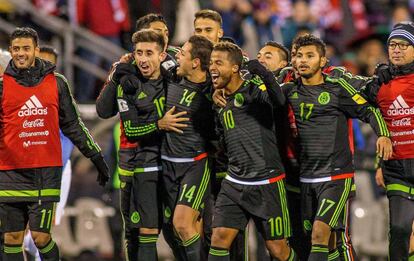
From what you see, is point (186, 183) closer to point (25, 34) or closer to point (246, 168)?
point (246, 168)

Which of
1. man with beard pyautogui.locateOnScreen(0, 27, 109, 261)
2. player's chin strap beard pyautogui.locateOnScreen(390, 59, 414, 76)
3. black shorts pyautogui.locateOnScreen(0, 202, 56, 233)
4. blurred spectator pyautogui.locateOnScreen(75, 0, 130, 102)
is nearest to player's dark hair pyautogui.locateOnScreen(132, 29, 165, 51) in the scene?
man with beard pyautogui.locateOnScreen(0, 27, 109, 261)

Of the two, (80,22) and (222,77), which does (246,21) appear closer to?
(80,22)

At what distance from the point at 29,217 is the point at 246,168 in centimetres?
212

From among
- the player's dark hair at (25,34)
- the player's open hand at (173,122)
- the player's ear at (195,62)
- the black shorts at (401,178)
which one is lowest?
the black shorts at (401,178)

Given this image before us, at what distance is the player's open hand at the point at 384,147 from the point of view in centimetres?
1341

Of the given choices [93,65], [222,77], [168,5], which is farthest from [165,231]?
[168,5]

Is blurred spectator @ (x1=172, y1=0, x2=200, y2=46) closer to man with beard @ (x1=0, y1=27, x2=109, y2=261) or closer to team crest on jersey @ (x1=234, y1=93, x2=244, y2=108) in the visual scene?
man with beard @ (x1=0, y1=27, x2=109, y2=261)

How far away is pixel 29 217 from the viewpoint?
45.7ft

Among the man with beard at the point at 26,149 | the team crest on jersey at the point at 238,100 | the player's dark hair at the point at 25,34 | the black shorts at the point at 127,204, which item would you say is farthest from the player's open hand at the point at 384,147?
the player's dark hair at the point at 25,34

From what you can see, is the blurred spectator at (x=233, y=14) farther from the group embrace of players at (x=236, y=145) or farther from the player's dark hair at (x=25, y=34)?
the player's dark hair at (x=25, y=34)

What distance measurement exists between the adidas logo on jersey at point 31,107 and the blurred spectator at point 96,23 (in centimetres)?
528

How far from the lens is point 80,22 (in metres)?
19.6

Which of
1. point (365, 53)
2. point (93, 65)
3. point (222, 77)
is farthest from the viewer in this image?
point (365, 53)

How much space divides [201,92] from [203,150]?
1.79ft
